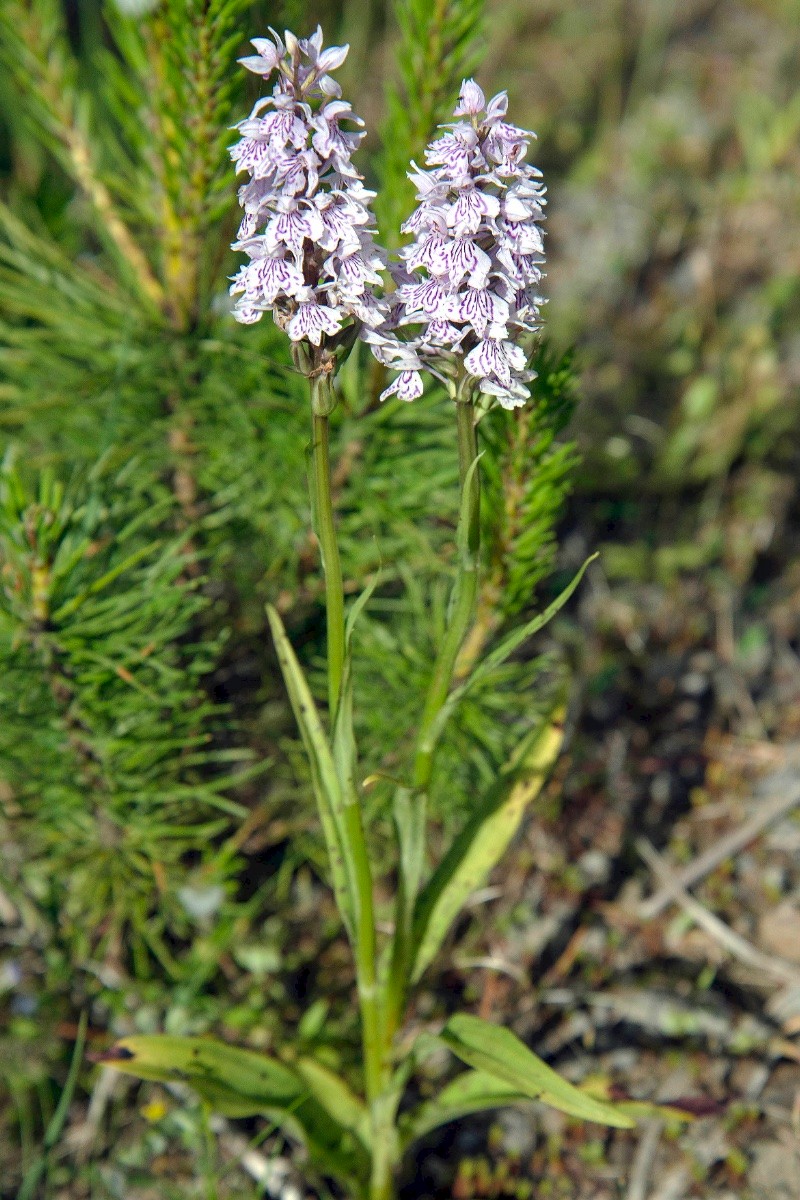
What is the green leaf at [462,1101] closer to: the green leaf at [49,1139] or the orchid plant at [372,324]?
the orchid plant at [372,324]

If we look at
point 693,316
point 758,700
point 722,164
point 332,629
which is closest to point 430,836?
point 758,700

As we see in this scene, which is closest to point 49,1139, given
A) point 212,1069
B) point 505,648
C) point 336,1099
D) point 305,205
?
point 212,1069

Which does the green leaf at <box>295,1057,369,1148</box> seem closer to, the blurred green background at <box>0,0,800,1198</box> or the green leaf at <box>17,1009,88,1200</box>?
the blurred green background at <box>0,0,800,1198</box>

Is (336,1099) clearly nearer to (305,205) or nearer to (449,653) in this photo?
(449,653)

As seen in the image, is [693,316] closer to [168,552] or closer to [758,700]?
[758,700]

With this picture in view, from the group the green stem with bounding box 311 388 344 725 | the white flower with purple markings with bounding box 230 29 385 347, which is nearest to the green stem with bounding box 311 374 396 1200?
the green stem with bounding box 311 388 344 725

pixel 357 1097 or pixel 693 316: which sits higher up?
pixel 693 316

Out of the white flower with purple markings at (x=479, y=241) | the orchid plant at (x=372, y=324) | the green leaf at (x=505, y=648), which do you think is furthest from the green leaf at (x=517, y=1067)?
the white flower with purple markings at (x=479, y=241)
